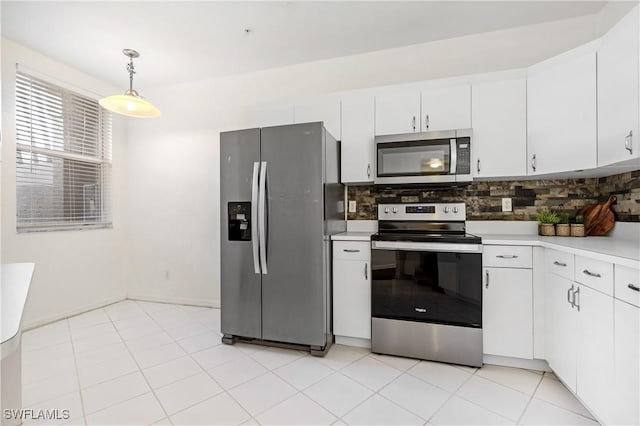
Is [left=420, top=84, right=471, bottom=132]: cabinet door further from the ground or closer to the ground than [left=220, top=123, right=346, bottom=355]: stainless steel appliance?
further from the ground

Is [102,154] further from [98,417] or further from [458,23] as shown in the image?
[458,23]

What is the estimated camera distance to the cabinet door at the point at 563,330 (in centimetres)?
178

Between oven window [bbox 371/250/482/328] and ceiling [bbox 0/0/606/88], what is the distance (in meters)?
1.96

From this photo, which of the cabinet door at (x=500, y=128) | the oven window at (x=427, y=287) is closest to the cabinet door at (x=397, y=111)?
the cabinet door at (x=500, y=128)

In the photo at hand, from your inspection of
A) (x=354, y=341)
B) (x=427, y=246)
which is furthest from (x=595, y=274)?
(x=354, y=341)

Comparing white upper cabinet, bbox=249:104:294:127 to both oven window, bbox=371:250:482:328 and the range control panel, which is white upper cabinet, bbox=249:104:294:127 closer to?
the range control panel

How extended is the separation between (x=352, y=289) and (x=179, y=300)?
243 cm

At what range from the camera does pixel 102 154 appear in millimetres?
3811

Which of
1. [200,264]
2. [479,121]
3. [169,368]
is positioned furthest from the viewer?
[200,264]

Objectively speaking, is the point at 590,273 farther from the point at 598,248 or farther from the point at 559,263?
the point at 559,263

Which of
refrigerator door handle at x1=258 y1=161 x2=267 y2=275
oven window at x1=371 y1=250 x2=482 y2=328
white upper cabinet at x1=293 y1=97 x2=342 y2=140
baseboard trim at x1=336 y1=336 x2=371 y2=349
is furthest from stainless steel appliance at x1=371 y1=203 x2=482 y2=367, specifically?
white upper cabinet at x1=293 y1=97 x2=342 y2=140

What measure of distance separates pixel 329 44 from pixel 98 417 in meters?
3.32

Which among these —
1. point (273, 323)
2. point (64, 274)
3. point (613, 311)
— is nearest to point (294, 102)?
point (273, 323)

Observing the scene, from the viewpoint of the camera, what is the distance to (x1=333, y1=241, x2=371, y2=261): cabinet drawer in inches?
99.5
